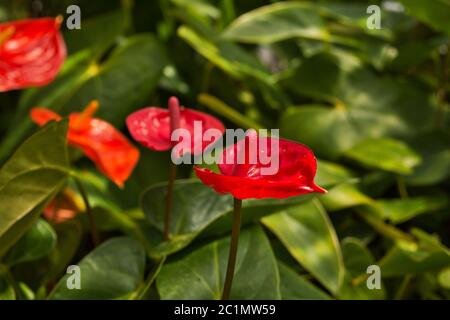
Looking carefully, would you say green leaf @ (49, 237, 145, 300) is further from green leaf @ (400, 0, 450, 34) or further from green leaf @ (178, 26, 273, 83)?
green leaf @ (400, 0, 450, 34)

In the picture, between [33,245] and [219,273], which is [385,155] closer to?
[219,273]

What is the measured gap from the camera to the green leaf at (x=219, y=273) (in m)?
0.66

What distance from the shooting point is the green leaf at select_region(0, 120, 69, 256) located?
64cm

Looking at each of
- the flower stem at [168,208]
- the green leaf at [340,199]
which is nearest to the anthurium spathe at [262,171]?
the flower stem at [168,208]

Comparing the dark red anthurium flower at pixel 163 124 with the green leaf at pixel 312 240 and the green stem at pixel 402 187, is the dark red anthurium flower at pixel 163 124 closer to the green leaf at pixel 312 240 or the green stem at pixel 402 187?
the green leaf at pixel 312 240

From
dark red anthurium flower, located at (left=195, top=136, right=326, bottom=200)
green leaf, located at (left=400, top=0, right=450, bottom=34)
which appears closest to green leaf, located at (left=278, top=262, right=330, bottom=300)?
dark red anthurium flower, located at (left=195, top=136, right=326, bottom=200)

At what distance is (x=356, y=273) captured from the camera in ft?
2.71

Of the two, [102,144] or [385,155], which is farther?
[385,155]

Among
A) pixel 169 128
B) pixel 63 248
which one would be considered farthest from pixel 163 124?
pixel 63 248

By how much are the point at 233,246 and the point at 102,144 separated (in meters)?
0.24

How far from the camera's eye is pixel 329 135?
103 cm
